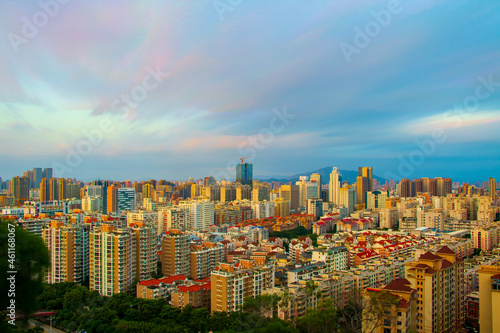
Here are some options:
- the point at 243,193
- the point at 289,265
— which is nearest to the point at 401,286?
the point at 289,265

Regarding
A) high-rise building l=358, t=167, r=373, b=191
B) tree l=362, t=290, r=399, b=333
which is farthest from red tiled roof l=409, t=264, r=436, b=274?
high-rise building l=358, t=167, r=373, b=191

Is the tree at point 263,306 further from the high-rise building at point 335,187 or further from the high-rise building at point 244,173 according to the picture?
the high-rise building at point 244,173

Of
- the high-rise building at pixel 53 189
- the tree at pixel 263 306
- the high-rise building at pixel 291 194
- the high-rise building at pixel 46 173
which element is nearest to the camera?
the tree at pixel 263 306

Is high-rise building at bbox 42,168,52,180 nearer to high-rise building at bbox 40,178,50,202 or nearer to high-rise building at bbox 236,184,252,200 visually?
high-rise building at bbox 40,178,50,202

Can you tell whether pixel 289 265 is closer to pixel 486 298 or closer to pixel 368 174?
pixel 486 298

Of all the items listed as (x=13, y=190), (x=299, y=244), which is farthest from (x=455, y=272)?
(x=13, y=190)

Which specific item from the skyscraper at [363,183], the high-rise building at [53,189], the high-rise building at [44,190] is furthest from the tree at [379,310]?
the skyscraper at [363,183]

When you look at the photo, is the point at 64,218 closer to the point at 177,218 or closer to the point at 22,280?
the point at 177,218
